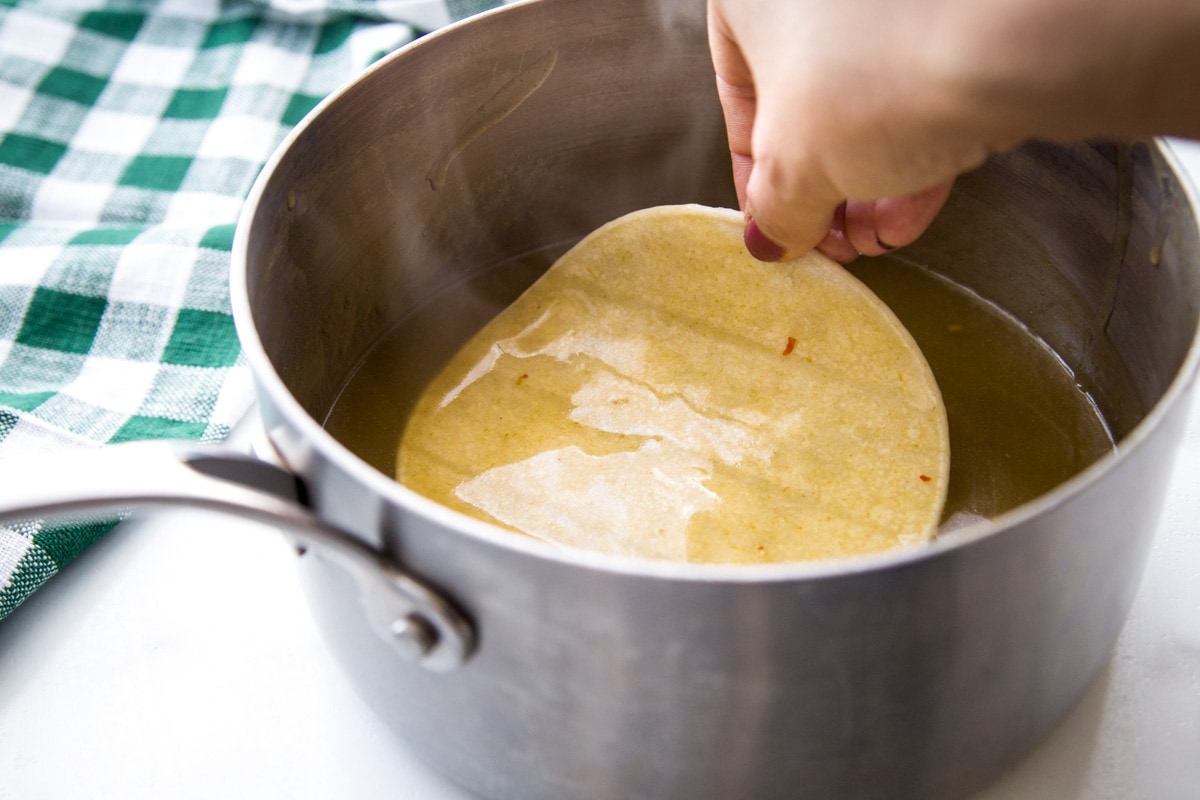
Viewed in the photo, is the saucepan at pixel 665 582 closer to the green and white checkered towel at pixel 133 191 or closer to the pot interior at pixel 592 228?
the pot interior at pixel 592 228

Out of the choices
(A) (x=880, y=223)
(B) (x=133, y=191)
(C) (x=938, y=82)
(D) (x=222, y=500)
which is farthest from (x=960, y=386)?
(B) (x=133, y=191)

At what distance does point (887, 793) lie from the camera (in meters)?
0.47

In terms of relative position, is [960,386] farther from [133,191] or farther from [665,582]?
[133,191]

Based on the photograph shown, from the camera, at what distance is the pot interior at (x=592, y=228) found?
2.31ft

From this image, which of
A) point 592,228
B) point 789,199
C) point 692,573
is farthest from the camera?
point 592,228

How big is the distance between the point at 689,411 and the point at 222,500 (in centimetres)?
43

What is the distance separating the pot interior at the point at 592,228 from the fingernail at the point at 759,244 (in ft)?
0.62

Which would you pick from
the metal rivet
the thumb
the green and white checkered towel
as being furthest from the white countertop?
the thumb

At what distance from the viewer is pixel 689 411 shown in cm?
77

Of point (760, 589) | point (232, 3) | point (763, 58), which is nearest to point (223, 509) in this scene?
point (760, 589)

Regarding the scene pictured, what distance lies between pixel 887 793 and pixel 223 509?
303mm

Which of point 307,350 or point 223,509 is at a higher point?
point 223,509

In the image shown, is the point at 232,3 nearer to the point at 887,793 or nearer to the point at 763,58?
the point at 763,58

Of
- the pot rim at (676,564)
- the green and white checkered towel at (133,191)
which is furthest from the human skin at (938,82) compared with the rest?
the green and white checkered towel at (133,191)
